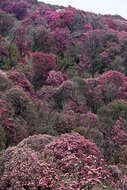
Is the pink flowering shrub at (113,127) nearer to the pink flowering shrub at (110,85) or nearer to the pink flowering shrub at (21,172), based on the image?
the pink flowering shrub at (110,85)

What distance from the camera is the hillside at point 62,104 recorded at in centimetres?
976

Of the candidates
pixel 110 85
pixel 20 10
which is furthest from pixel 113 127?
pixel 20 10

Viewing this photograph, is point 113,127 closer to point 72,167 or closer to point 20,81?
point 20,81

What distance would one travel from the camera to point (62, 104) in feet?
87.2

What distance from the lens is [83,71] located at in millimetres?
38688

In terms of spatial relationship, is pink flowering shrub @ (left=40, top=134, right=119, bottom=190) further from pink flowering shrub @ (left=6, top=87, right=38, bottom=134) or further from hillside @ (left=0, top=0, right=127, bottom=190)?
pink flowering shrub @ (left=6, top=87, right=38, bottom=134)

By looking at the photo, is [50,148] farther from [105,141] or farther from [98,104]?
[98,104]

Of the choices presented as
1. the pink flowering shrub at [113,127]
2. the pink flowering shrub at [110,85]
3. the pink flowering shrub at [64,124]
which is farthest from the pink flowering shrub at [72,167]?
the pink flowering shrub at [110,85]

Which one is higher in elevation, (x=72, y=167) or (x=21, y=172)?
(x=72, y=167)

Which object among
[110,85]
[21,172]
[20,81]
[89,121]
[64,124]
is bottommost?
[89,121]

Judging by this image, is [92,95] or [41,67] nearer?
[92,95]

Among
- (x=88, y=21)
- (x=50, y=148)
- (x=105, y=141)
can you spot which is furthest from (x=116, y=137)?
(x=88, y=21)

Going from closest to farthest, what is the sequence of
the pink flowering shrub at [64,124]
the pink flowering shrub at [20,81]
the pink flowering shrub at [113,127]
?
the pink flowering shrub at [113,127], the pink flowering shrub at [64,124], the pink flowering shrub at [20,81]

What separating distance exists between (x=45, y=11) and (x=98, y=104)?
125ft
